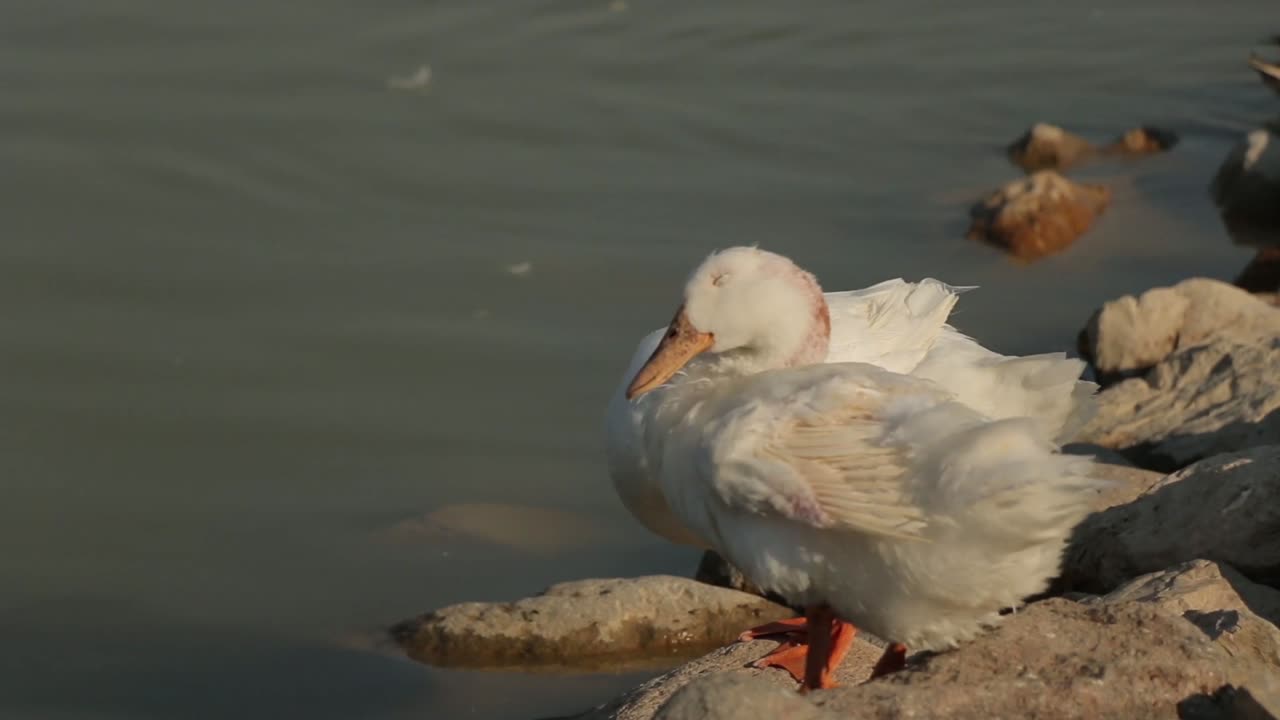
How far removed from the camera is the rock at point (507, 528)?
7.17m

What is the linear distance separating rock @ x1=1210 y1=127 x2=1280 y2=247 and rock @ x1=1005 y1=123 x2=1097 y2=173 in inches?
37.7

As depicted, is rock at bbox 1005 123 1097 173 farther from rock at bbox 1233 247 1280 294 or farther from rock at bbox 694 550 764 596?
rock at bbox 694 550 764 596

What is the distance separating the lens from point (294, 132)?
33.7 feet

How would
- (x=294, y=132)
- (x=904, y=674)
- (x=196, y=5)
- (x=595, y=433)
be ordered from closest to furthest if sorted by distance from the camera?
1. (x=904, y=674)
2. (x=595, y=433)
3. (x=294, y=132)
4. (x=196, y=5)

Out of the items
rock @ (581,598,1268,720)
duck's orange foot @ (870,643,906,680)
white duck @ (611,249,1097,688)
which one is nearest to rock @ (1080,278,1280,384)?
white duck @ (611,249,1097,688)

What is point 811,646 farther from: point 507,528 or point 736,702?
point 507,528

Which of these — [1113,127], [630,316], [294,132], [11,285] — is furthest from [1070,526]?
[1113,127]

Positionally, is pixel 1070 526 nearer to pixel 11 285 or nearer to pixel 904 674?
pixel 904 674

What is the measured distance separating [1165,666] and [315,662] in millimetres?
3577

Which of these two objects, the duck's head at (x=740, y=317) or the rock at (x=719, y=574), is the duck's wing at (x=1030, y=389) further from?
the rock at (x=719, y=574)

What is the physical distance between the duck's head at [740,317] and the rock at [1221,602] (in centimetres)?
105

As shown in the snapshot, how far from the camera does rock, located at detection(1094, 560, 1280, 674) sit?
4.04m

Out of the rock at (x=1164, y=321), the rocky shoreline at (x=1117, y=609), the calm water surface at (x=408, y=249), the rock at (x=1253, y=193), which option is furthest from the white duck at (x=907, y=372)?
the rock at (x=1253, y=193)

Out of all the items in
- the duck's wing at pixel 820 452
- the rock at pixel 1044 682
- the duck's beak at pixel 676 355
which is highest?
the duck's beak at pixel 676 355
